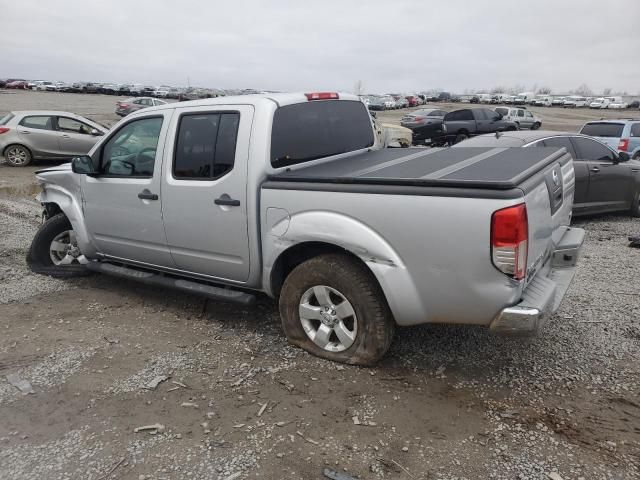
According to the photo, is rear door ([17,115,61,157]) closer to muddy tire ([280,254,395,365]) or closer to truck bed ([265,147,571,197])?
truck bed ([265,147,571,197])

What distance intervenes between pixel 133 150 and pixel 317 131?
5.50 ft

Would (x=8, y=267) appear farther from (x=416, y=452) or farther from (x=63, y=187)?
(x=416, y=452)

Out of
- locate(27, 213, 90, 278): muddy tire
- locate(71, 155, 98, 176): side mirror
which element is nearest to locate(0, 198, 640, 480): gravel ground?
locate(27, 213, 90, 278): muddy tire

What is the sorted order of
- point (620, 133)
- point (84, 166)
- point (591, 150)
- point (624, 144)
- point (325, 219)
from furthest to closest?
point (620, 133) → point (624, 144) → point (591, 150) → point (84, 166) → point (325, 219)

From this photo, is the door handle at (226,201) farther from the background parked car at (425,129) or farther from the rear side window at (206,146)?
the background parked car at (425,129)

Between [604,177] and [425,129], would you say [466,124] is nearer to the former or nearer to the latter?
[425,129]

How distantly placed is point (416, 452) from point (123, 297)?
3.39 metres

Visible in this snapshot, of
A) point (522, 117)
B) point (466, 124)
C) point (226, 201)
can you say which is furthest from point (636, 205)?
point (522, 117)

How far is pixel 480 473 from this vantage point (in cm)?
250

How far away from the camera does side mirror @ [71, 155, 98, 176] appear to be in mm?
4574

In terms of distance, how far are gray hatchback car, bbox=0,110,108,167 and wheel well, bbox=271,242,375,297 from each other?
483 inches

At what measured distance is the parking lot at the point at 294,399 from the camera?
8.59 feet

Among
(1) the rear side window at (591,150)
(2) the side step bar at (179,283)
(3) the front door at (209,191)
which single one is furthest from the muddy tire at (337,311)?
(1) the rear side window at (591,150)

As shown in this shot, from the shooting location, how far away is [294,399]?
3186 millimetres
